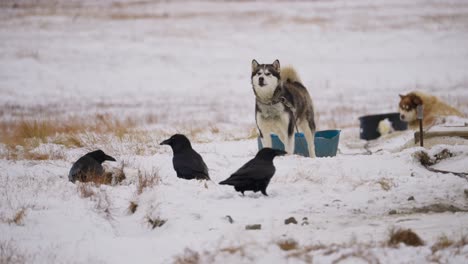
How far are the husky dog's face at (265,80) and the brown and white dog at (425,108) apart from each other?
16.4ft

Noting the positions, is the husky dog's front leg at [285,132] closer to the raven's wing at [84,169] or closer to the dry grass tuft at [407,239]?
the raven's wing at [84,169]

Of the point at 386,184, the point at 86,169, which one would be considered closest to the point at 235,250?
the point at 386,184

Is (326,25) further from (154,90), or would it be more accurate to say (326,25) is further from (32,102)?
(32,102)

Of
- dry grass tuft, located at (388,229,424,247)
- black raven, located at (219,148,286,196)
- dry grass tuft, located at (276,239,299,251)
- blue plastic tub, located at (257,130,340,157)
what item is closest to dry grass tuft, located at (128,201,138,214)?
black raven, located at (219,148,286,196)

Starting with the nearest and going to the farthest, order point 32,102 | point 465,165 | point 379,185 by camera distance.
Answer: point 379,185 → point 465,165 → point 32,102

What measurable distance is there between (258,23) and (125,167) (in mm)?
27498

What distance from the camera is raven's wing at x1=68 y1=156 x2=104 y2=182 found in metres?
6.92

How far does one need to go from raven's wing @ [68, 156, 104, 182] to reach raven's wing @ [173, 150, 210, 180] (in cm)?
91

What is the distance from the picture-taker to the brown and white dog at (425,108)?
1286cm

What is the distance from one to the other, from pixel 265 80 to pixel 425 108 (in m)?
5.62

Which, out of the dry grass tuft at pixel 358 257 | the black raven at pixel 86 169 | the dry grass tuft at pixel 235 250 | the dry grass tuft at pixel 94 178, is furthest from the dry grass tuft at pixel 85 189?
the dry grass tuft at pixel 358 257

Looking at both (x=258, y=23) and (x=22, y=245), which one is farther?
(x=258, y=23)

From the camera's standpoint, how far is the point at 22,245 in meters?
4.84

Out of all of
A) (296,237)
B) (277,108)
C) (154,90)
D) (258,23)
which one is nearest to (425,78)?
(154,90)
